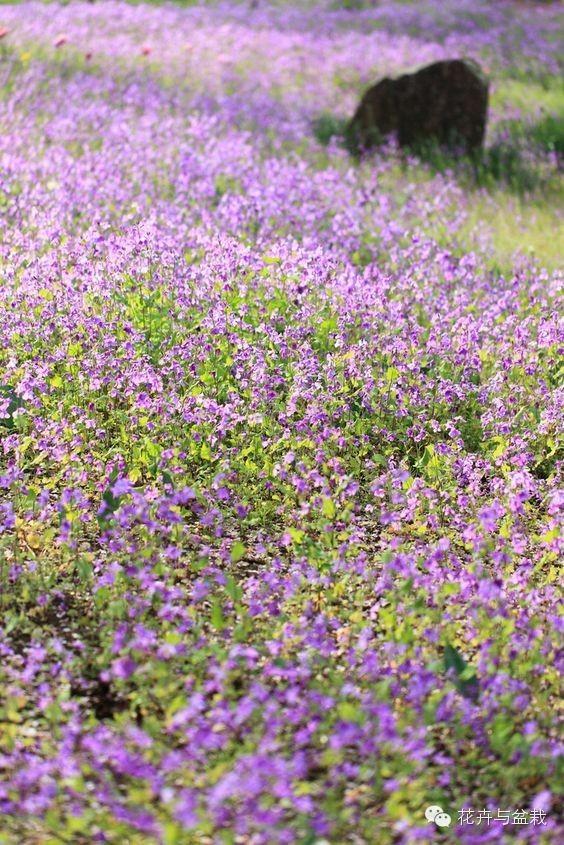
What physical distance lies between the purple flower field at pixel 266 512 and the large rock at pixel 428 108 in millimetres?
3616

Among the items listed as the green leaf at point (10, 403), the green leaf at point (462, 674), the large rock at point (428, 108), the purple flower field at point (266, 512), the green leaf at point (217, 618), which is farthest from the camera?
the large rock at point (428, 108)

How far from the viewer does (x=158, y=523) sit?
14.0 feet

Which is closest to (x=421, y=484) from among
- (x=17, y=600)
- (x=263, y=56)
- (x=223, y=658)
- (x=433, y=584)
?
(x=433, y=584)

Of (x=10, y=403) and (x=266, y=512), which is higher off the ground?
(x=10, y=403)

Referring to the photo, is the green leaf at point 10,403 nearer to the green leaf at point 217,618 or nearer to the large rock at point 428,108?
the green leaf at point 217,618

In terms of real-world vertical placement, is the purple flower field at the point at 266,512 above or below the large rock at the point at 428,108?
above

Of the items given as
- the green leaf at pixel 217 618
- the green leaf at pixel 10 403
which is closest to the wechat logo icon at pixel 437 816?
the green leaf at pixel 217 618

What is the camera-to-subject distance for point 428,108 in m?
12.8

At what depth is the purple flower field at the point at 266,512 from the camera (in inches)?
123

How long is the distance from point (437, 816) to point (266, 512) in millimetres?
1883

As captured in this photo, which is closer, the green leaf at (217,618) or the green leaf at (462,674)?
the green leaf at (462,674)

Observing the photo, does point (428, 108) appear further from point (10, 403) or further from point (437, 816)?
point (437, 816)

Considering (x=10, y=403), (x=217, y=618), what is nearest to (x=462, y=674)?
(x=217, y=618)

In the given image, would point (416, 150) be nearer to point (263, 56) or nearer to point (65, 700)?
point (263, 56)
